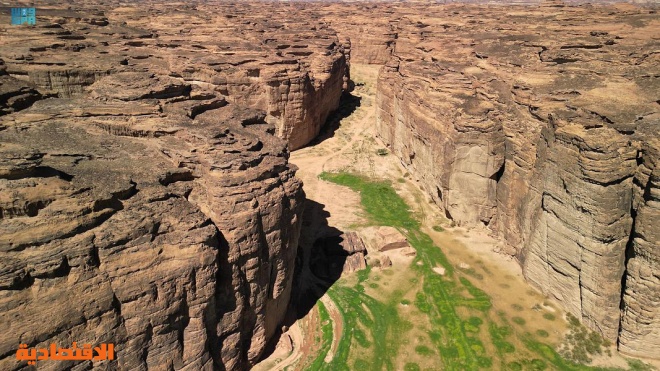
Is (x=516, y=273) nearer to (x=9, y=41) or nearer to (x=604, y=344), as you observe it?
(x=604, y=344)

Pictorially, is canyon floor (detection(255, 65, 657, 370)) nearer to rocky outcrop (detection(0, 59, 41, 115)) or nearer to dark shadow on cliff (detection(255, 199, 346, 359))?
dark shadow on cliff (detection(255, 199, 346, 359))

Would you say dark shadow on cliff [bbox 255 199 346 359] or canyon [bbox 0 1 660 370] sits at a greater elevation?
canyon [bbox 0 1 660 370]

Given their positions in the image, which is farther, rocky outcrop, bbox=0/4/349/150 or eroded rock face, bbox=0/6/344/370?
rocky outcrop, bbox=0/4/349/150

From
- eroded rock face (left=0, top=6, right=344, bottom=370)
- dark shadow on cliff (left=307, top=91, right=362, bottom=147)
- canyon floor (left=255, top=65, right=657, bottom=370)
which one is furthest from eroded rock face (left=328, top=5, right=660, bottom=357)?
eroded rock face (left=0, top=6, right=344, bottom=370)

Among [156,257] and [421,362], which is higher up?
[156,257]

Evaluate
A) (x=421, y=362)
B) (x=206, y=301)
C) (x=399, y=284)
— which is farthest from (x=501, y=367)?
(x=206, y=301)

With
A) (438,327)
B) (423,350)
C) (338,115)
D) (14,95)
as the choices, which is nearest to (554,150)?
(438,327)
